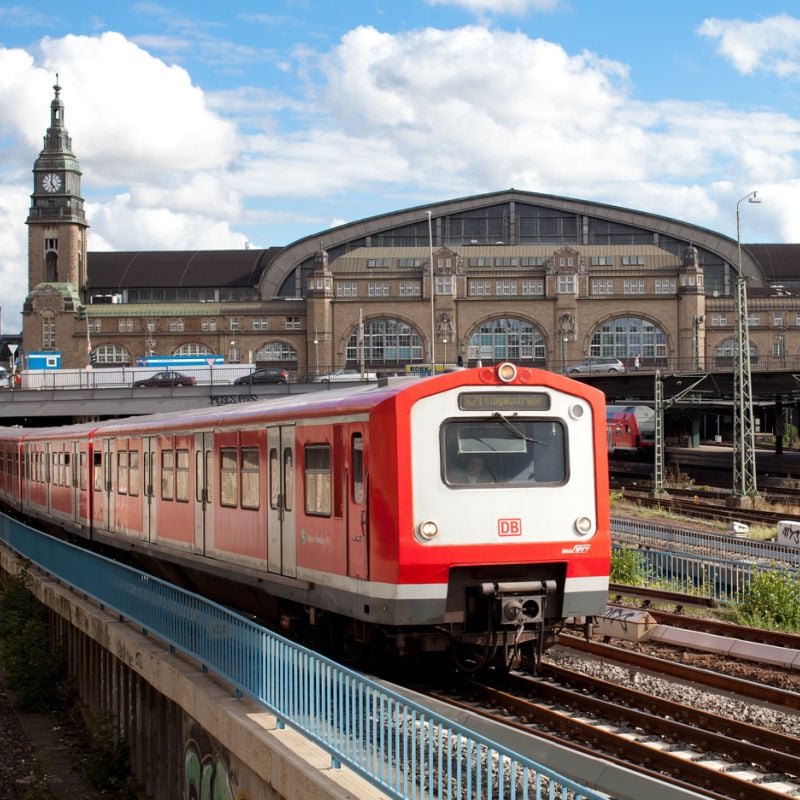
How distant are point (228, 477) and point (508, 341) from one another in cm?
8938

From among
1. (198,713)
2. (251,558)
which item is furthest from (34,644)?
(198,713)

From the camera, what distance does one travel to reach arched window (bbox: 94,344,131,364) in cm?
10969

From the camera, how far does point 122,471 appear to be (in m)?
19.8

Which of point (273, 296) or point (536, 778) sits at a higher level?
point (273, 296)

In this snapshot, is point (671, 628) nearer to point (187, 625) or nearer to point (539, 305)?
point (187, 625)

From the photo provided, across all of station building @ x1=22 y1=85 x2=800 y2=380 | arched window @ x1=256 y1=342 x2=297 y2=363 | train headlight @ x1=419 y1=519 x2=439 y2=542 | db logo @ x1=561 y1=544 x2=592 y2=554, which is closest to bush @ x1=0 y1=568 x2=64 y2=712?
train headlight @ x1=419 y1=519 x2=439 y2=542

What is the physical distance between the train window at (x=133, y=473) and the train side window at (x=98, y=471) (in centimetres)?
221

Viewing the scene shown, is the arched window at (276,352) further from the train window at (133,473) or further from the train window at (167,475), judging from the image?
the train window at (167,475)

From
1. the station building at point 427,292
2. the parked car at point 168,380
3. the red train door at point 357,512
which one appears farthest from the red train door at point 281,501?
the station building at point 427,292

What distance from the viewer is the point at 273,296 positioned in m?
114

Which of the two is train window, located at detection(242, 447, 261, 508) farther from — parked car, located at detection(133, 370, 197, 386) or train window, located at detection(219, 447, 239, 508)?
parked car, located at detection(133, 370, 197, 386)

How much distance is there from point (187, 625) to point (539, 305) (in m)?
92.4

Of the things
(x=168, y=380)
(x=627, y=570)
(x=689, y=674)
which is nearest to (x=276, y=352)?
(x=168, y=380)

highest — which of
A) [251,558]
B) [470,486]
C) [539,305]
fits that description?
[539,305]
